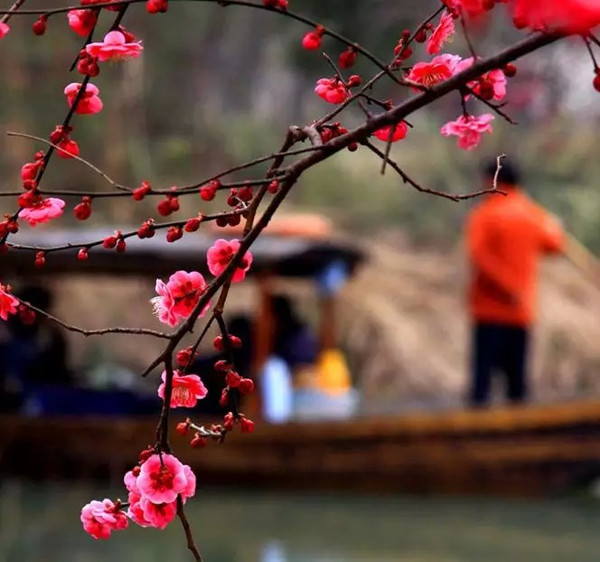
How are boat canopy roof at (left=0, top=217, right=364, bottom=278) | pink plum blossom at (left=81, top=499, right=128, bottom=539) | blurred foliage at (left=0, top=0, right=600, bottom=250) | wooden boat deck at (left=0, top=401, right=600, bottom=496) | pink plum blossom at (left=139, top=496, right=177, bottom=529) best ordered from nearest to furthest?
pink plum blossom at (left=139, top=496, right=177, bottom=529), pink plum blossom at (left=81, top=499, right=128, bottom=539), boat canopy roof at (left=0, top=217, right=364, bottom=278), wooden boat deck at (left=0, top=401, right=600, bottom=496), blurred foliage at (left=0, top=0, right=600, bottom=250)

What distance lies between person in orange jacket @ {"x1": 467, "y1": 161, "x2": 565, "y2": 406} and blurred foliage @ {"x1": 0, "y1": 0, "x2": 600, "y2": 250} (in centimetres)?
420

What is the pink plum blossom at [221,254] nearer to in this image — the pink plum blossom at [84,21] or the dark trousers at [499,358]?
the pink plum blossom at [84,21]

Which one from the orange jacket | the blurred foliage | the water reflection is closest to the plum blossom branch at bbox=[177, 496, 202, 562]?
the water reflection

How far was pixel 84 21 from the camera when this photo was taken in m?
2.00

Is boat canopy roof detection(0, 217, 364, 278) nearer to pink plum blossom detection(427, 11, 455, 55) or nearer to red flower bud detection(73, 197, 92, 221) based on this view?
pink plum blossom detection(427, 11, 455, 55)

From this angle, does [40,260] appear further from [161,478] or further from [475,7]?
[475,7]

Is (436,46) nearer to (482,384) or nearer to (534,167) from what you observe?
(482,384)

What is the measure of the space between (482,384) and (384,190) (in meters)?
6.13

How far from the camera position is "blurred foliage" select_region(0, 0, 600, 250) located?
12.5 m

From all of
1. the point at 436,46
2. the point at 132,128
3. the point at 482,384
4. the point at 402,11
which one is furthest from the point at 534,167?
the point at 436,46

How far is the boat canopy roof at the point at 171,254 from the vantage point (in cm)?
799

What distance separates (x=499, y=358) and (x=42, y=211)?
6.41 m

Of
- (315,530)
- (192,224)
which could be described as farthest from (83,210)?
(315,530)

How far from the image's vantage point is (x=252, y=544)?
23.1 ft
